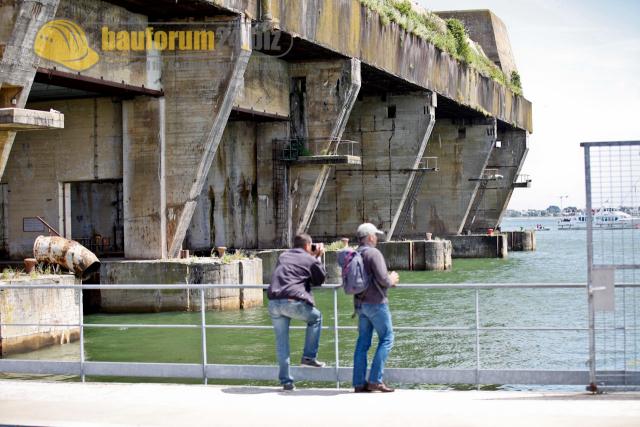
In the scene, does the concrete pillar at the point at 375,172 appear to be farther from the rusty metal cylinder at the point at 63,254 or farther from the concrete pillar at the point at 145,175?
the rusty metal cylinder at the point at 63,254

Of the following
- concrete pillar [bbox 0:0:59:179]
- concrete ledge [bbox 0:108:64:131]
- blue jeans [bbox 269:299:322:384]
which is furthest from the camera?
concrete pillar [bbox 0:0:59:179]

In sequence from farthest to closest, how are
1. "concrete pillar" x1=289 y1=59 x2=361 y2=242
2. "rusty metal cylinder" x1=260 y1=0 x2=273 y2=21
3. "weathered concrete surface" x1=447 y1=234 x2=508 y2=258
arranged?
"weathered concrete surface" x1=447 y1=234 x2=508 y2=258 < "concrete pillar" x1=289 y1=59 x2=361 y2=242 < "rusty metal cylinder" x1=260 y1=0 x2=273 y2=21

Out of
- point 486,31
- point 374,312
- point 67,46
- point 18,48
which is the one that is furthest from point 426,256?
point 374,312

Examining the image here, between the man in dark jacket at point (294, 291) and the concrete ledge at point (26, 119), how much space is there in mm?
11846

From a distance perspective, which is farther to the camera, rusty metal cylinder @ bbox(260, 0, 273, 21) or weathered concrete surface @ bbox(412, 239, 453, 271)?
weathered concrete surface @ bbox(412, 239, 453, 271)

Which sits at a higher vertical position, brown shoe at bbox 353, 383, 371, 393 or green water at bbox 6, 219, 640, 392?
brown shoe at bbox 353, 383, 371, 393

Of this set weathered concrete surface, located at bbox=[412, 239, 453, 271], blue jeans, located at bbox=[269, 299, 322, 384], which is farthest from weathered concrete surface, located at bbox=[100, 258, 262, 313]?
weathered concrete surface, located at bbox=[412, 239, 453, 271]

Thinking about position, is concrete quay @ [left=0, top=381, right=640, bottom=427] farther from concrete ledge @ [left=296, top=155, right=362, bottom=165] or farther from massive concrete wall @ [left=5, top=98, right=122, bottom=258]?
concrete ledge @ [left=296, top=155, right=362, bottom=165]

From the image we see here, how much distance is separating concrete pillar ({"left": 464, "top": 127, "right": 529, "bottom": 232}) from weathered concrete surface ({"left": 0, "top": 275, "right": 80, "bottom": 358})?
55614mm

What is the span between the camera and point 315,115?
1572 inches

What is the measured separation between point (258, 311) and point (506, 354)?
34.3ft

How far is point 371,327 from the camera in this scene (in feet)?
35.9

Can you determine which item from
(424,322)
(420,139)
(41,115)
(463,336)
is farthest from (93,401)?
(420,139)

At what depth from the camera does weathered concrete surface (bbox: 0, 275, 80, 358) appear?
2136cm
